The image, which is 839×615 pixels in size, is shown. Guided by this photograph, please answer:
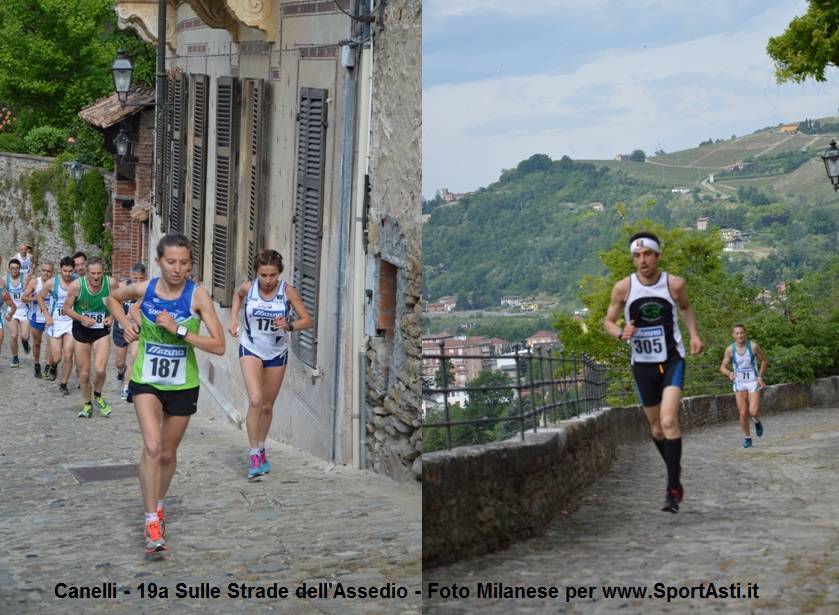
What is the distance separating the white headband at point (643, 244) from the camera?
11.6ft

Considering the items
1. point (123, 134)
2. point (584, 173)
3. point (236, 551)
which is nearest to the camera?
point (584, 173)

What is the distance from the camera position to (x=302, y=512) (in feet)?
20.0

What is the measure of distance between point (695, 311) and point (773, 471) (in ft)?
2.58

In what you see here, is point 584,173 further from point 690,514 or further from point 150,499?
point 150,499

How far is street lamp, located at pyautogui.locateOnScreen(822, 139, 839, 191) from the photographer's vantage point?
3830 millimetres

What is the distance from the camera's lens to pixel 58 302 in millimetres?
10898

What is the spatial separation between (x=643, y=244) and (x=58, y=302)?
813 cm

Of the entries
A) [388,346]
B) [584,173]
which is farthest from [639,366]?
[388,346]

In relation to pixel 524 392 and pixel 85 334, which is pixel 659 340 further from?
pixel 85 334

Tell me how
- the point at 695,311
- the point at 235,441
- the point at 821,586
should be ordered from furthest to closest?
the point at 235,441
the point at 695,311
the point at 821,586

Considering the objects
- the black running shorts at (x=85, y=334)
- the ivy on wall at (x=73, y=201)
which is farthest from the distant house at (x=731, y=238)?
the ivy on wall at (x=73, y=201)

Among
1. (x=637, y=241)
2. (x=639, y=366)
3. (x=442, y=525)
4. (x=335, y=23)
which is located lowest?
(x=442, y=525)

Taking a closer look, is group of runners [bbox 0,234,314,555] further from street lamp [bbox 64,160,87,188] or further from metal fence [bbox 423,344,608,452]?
street lamp [bbox 64,160,87,188]

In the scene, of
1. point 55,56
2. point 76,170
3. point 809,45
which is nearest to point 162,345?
point 809,45
